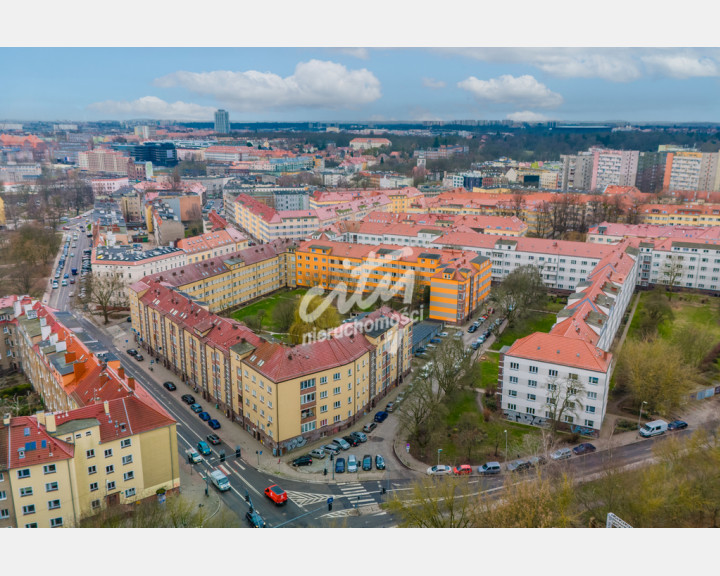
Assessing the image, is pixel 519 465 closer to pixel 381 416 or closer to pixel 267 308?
pixel 381 416

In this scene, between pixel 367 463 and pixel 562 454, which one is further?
pixel 562 454

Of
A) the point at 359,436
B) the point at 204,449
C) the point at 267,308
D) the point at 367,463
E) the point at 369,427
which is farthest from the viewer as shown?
the point at 267,308

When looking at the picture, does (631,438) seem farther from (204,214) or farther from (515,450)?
(204,214)

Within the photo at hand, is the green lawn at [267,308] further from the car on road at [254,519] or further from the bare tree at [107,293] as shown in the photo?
the car on road at [254,519]

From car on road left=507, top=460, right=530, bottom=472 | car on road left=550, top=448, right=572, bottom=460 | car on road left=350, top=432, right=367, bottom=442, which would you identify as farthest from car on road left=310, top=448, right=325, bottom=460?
car on road left=550, top=448, right=572, bottom=460

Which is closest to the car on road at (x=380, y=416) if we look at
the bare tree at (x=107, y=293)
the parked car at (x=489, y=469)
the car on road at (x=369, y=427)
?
the car on road at (x=369, y=427)

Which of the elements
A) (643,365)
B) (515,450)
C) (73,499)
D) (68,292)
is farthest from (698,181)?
(73,499)

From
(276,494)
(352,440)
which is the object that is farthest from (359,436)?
(276,494)
